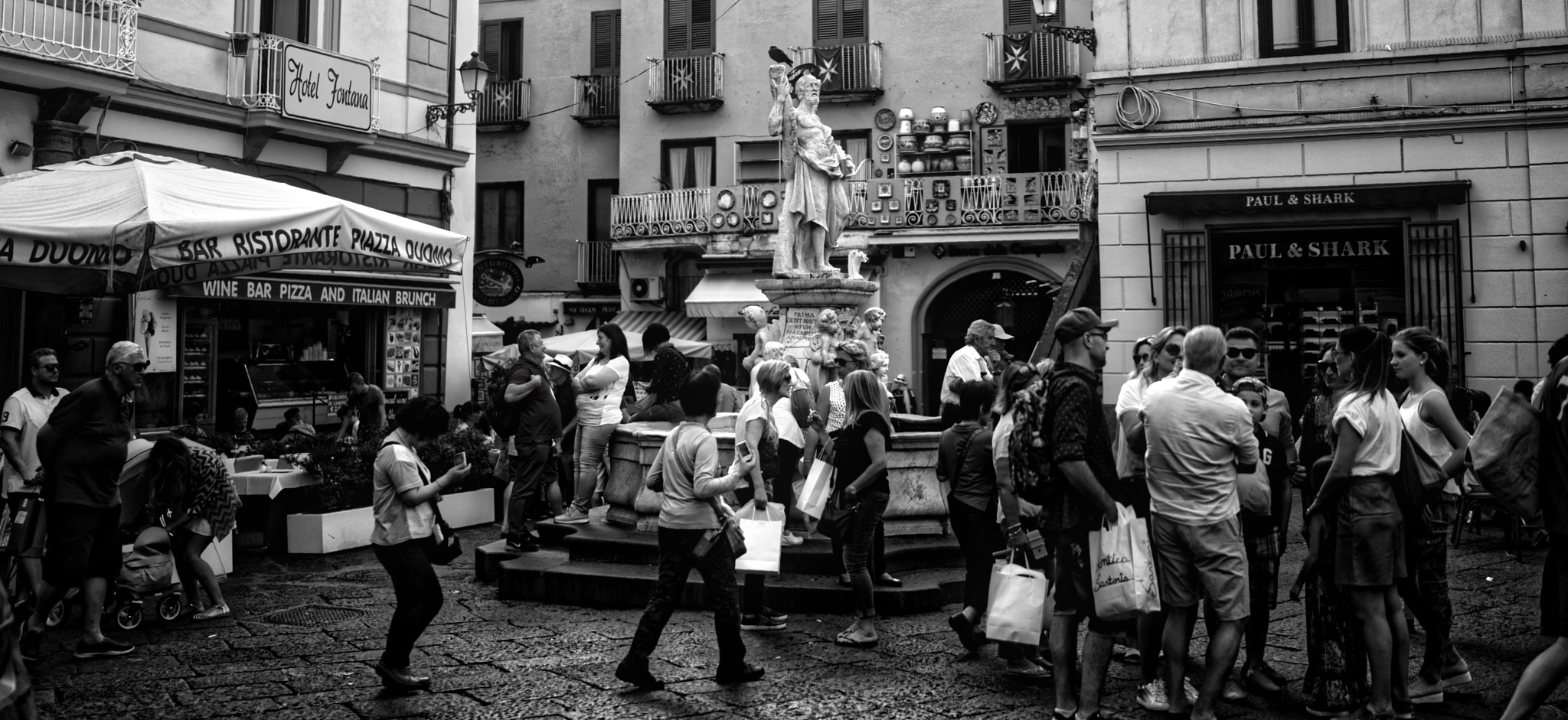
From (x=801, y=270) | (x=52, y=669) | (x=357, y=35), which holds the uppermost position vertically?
(x=357, y=35)

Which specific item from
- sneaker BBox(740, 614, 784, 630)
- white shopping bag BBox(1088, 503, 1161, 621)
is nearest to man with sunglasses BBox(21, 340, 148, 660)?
sneaker BBox(740, 614, 784, 630)

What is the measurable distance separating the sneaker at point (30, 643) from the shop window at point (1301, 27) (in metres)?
14.2

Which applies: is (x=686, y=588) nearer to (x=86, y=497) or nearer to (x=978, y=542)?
(x=978, y=542)

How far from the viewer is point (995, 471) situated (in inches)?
236

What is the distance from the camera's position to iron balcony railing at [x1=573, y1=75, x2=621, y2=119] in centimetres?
2840

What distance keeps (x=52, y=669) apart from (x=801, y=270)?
7.74 meters

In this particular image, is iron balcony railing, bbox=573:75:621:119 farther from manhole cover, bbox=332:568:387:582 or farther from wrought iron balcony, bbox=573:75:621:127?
manhole cover, bbox=332:568:387:582

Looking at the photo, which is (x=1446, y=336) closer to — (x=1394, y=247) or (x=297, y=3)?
(x=1394, y=247)

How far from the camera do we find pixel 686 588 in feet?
25.6

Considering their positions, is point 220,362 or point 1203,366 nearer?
point 1203,366

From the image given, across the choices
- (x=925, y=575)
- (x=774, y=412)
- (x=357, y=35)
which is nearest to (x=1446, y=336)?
(x=925, y=575)

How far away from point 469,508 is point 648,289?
15.4m

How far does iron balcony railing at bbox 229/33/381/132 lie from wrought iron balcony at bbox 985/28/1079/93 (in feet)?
46.3

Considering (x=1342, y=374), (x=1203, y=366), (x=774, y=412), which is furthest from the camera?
(x=774, y=412)
